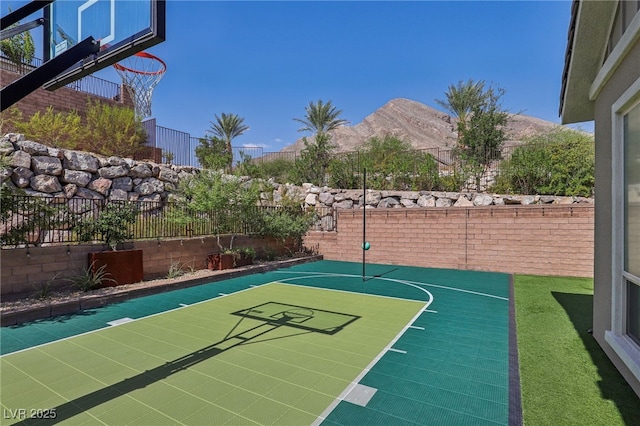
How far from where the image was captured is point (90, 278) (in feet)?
24.3

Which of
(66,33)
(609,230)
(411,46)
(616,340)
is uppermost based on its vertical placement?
(411,46)

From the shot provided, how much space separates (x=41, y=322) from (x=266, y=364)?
4.43 metres

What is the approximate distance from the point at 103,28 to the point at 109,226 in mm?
5532

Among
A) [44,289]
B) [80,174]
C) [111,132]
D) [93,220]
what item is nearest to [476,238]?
[93,220]

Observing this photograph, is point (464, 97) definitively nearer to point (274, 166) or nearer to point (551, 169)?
point (551, 169)

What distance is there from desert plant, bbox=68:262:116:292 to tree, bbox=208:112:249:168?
72.0 feet

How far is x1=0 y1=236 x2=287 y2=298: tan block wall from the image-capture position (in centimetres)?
639

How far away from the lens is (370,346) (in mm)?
4582

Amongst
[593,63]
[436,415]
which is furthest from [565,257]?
[436,415]

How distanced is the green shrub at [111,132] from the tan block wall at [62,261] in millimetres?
7325

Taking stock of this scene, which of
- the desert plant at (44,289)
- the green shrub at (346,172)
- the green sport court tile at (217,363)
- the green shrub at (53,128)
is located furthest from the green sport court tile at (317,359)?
the green shrub at (346,172)

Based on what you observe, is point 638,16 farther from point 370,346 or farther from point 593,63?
point 370,346

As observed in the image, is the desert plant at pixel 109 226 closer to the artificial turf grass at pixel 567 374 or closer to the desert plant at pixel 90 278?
the desert plant at pixel 90 278

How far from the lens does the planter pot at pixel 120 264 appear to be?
757cm
